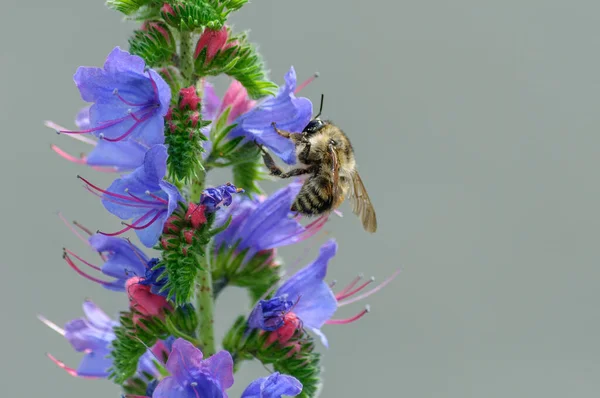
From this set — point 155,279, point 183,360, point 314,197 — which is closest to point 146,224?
point 155,279

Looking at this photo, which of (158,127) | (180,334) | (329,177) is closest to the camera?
(158,127)

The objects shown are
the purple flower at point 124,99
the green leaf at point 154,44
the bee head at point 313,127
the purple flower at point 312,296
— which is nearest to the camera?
the purple flower at point 124,99

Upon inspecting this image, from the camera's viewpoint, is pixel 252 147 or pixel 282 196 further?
pixel 282 196

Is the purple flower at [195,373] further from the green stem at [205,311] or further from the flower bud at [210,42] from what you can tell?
the flower bud at [210,42]

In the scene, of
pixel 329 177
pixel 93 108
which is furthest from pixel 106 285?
pixel 329 177

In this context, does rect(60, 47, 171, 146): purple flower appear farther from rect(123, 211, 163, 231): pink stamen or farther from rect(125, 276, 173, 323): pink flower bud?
rect(125, 276, 173, 323): pink flower bud

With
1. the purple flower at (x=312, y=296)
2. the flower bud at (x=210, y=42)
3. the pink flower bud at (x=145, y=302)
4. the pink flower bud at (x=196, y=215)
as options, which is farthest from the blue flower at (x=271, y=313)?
the flower bud at (x=210, y=42)

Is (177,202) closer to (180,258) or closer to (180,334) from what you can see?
(180,258)

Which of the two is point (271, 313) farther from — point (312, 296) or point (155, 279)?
point (155, 279)
